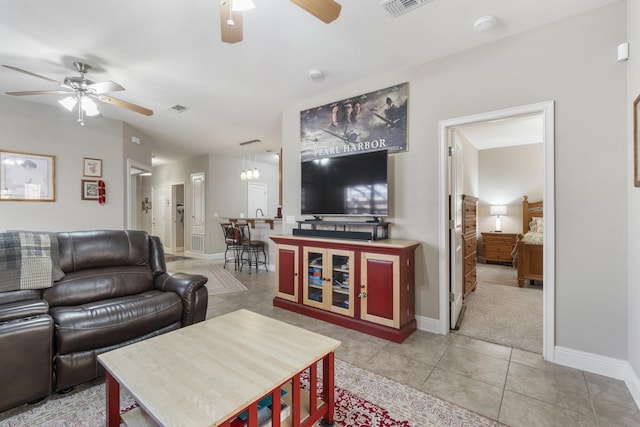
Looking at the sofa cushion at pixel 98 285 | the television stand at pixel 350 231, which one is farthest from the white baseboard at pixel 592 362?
the sofa cushion at pixel 98 285

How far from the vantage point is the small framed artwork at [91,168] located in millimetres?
4418

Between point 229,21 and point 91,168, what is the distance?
13.8ft

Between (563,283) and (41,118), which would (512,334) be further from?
(41,118)

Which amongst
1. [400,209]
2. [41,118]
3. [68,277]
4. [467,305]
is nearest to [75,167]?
[41,118]

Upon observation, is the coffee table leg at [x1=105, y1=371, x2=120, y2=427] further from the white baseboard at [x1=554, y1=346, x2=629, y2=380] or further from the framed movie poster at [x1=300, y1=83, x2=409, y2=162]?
the white baseboard at [x1=554, y1=346, x2=629, y2=380]

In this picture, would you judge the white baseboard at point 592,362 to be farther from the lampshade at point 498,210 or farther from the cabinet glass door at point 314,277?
the lampshade at point 498,210

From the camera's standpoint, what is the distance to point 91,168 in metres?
4.48

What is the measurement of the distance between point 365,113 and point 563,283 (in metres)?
2.38

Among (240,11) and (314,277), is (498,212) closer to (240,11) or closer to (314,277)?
(314,277)

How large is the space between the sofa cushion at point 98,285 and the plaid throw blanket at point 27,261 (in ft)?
0.26

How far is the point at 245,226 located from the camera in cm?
603

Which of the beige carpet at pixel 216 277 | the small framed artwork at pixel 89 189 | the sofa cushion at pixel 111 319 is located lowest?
the beige carpet at pixel 216 277

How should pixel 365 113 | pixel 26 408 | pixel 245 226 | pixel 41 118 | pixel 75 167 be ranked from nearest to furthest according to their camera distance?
pixel 26 408, pixel 365 113, pixel 41 118, pixel 75 167, pixel 245 226

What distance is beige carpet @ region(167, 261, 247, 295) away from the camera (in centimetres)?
444
